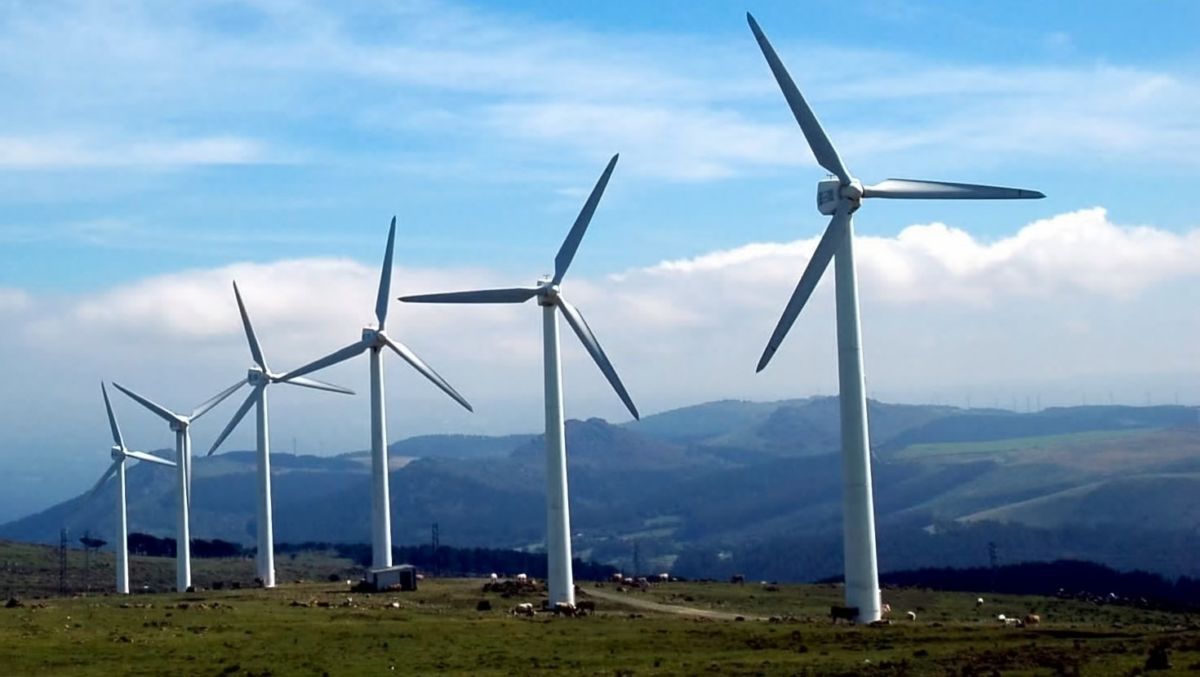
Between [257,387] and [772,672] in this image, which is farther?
[257,387]

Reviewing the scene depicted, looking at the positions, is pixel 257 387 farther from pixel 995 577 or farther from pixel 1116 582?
pixel 1116 582

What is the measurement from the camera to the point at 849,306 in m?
70.4

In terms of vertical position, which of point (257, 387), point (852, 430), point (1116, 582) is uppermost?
point (257, 387)

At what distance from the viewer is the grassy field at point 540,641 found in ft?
179

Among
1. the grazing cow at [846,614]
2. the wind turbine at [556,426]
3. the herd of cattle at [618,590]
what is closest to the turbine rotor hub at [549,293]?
the wind turbine at [556,426]

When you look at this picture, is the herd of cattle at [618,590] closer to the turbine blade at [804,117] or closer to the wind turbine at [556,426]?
the wind turbine at [556,426]

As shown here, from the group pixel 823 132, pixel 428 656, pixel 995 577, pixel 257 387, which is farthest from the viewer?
pixel 995 577

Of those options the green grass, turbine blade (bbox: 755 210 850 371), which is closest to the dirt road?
the green grass

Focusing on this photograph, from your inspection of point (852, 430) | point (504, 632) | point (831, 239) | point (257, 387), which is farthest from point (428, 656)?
point (257, 387)

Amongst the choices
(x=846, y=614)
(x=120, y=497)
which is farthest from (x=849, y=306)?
(x=120, y=497)

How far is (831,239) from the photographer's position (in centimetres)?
7344

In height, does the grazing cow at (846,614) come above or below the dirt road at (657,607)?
above

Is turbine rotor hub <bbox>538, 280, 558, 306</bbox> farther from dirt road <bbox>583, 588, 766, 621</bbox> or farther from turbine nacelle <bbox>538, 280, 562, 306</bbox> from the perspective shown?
dirt road <bbox>583, 588, 766, 621</bbox>

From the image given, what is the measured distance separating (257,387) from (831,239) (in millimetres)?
74636
